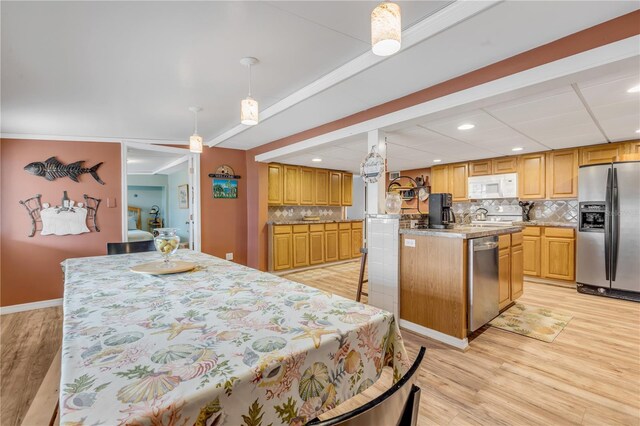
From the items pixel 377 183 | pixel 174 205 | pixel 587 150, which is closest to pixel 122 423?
pixel 377 183

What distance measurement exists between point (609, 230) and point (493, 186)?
5.36 ft

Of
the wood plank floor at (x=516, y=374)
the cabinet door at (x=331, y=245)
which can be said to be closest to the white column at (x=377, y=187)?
the wood plank floor at (x=516, y=374)

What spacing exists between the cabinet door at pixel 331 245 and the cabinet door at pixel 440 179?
220cm

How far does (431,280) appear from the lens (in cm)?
254

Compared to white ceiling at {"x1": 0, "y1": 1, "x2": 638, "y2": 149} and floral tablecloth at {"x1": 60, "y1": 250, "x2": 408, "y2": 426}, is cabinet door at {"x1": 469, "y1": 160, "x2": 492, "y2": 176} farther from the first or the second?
floral tablecloth at {"x1": 60, "y1": 250, "x2": 408, "y2": 426}

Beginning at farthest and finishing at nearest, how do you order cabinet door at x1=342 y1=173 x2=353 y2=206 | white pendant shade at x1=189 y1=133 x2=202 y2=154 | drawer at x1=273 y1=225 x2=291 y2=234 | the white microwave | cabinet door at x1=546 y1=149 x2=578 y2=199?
cabinet door at x1=342 y1=173 x2=353 y2=206
drawer at x1=273 y1=225 x2=291 y2=234
the white microwave
cabinet door at x1=546 y1=149 x2=578 y2=199
white pendant shade at x1=189 y1=133 x2=202 y2=154

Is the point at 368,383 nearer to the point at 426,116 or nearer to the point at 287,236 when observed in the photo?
the point at 426,116

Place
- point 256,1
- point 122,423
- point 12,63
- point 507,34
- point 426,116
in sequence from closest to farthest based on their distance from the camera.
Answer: point 122,423 → point 256,1 → point 507,34 → point 12,63 → point 426,116

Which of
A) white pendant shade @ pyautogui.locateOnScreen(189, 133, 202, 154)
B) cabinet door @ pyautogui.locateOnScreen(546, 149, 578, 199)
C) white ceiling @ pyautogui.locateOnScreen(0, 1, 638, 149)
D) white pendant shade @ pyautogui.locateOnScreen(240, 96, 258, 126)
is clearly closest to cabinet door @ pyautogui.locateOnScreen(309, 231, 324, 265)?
white ceiling @ pyautogui.locateOnScreen(0, 1, 638, 149)

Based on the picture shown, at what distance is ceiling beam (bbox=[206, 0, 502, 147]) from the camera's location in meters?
1.52

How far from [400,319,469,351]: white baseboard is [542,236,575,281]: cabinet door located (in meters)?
2.80

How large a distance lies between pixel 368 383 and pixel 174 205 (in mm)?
8673

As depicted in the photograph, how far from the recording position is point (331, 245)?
227 inches

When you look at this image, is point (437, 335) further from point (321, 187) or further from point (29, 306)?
point (29, 306)
